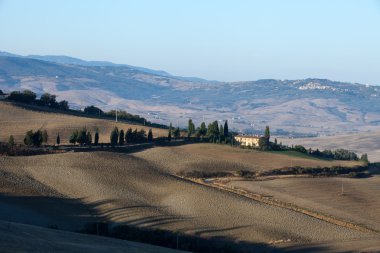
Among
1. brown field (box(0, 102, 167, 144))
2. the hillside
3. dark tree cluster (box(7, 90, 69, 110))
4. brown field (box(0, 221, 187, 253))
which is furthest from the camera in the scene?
the hillside

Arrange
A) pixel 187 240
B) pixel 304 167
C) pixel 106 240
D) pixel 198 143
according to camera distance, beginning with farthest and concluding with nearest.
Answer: pixel 198 143 → pixel 304 167 → pixel 187 240 → pixel 106 240

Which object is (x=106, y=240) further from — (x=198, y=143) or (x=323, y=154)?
(x=323, y=154)

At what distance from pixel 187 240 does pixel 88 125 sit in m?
44.4

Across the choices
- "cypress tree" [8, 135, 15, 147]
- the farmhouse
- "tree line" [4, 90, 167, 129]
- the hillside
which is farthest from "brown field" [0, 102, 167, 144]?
the hillside

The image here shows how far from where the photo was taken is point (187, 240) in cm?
3716

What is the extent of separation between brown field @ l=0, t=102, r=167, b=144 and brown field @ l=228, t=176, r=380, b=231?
19231 millimetres

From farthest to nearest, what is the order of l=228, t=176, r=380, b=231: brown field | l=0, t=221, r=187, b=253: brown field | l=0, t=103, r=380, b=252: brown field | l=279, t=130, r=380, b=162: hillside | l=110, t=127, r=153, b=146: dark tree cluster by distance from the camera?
l=279, t=130, r=380, b=162: hillside, l=110, t=127, r=153, b=146: dark tree cluster, l=228, t=176, r=380, b=231: brown field, l=0, t=103, r=380, b=252: brown field, l=0, t=221, r=187, b=253: brown field

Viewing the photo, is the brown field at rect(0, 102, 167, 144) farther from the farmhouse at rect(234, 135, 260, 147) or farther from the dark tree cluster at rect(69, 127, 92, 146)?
the farmhouse at rect(234, 135, 260, 147)

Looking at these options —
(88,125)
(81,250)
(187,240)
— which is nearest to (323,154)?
(88,125)

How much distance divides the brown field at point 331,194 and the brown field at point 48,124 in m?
19.2

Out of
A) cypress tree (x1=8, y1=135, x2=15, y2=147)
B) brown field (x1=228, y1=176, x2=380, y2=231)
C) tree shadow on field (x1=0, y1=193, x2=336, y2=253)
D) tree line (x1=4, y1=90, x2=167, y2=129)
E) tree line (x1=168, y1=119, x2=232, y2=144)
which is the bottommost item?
tree shadow on field (x1=0, y1=193, x2=336, y2=253)

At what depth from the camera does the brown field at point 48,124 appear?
7306 centimetres

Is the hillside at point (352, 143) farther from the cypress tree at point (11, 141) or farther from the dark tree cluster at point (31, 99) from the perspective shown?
the cypress tree at point (11, 141)

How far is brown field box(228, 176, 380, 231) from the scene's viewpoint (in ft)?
164
